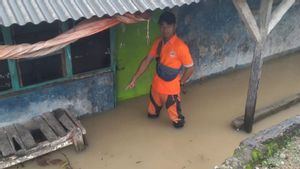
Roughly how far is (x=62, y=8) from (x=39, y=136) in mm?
2409

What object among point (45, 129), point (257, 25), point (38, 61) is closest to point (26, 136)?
point (45, 129)

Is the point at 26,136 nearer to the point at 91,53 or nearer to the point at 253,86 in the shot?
the point at 91,53

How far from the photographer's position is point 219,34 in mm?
7246

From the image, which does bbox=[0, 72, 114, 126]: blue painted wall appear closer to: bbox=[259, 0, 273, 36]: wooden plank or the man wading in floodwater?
the man wading in floodwater

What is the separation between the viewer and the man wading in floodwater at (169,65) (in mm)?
5406

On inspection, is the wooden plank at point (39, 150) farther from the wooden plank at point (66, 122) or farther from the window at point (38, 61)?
the window at point (38, 61)

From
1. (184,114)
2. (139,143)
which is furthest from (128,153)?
(184,114)

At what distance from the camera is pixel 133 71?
254 inches

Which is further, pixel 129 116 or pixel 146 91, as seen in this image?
pixel 146 91

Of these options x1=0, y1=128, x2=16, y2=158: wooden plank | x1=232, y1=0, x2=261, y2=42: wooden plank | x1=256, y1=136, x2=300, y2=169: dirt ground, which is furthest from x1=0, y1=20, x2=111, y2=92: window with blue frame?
x1=256, y1=136, x2=300, y2=169: dirt ground

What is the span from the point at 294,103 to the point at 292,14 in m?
2.44

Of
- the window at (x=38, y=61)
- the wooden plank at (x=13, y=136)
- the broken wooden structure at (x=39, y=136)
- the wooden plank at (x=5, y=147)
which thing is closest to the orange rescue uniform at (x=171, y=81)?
the broken wooden structure at (x=39, y=136)

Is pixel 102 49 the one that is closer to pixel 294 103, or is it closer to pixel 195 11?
pixel 195 11

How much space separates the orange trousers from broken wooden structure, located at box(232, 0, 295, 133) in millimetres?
1074
